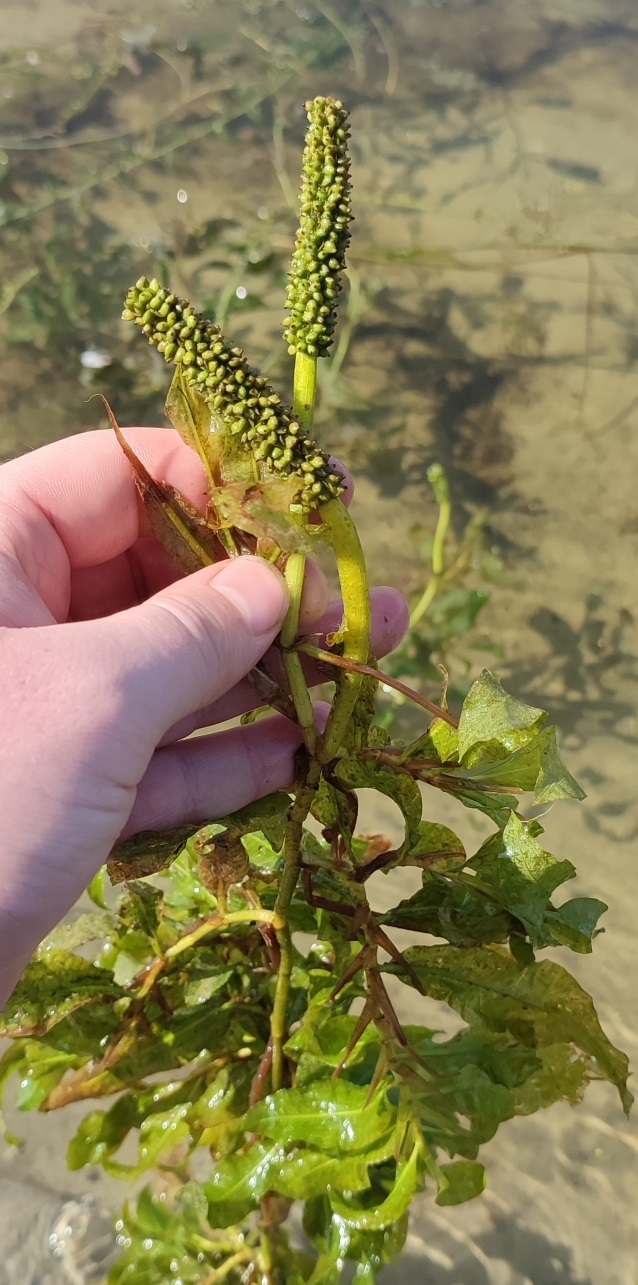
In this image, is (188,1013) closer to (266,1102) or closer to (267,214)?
(266,1102)

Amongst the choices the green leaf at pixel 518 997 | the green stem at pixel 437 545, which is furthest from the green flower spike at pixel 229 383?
the green stem at pixel 437 545

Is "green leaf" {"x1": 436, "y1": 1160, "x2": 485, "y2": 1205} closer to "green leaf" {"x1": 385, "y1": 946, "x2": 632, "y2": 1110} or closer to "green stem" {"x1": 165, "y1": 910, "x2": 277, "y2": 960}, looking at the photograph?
"green leaf" {"x1": 385, "y1": 946, "x2": 632, "y2": 1110}

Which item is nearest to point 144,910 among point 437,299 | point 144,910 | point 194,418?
point 144,910

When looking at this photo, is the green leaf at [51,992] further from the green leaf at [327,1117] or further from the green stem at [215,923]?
the green leaf at [327,1117]

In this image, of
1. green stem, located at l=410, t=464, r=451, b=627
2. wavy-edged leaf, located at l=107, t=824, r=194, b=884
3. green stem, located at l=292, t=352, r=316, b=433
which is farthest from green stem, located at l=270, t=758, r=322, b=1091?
green stem, located at l=410, t=464, r=451, b=627

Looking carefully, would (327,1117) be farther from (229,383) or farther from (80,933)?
(229,383)

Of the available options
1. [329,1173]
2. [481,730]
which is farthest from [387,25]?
[329,1173]
